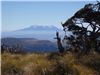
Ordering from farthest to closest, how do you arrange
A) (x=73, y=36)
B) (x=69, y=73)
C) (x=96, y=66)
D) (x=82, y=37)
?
(x=73, y=36)
(x=82, y=37)
(x=96, y=66)
(x=69, y=73)

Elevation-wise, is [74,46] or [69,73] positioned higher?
[69,73]

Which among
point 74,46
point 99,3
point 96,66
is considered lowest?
point 74,46

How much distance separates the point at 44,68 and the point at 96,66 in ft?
10.6

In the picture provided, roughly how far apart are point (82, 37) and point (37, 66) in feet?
55.3

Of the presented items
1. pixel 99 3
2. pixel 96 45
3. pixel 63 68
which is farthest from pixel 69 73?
pixel 99 3

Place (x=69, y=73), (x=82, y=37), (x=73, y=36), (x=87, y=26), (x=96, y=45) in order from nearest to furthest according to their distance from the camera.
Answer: (x=69, y=73) → (x=96, y=45) → (x=87, y=26) → (x=82, y=37) → (x=73, y=36)

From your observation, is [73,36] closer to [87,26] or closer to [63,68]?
[87,26]

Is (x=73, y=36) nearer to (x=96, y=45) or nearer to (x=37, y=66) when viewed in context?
(x=96, y=45)

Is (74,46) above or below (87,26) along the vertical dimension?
below

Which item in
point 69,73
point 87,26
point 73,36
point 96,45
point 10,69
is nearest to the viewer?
point 69,73

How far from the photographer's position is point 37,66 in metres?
12.2

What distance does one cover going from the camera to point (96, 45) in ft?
79.6

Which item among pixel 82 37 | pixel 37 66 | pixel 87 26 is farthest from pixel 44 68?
pixel 82 37

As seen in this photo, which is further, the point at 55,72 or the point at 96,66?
the point at 96,66
